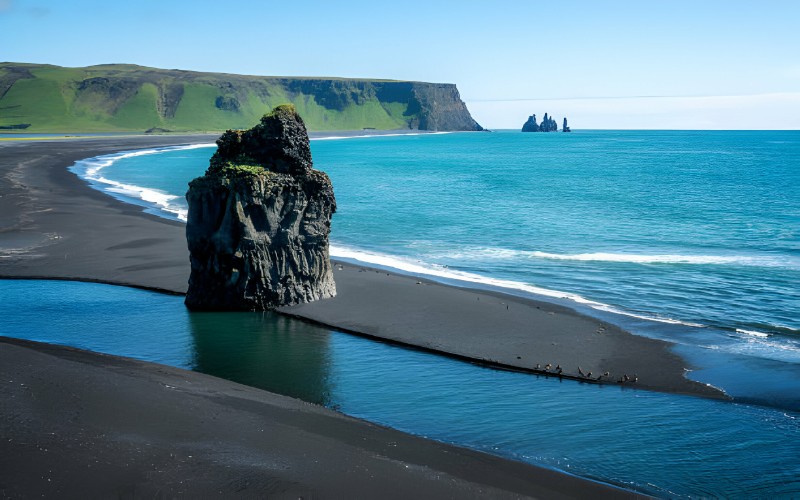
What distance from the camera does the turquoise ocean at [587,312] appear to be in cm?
1730

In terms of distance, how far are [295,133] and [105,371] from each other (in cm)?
1330

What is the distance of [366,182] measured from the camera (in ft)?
312

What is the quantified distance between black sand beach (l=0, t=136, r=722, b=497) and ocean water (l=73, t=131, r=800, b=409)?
9.88 feet

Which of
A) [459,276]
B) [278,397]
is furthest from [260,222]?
[459,276]

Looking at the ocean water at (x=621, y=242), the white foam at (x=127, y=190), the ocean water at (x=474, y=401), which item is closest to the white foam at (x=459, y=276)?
the ocean water at (x=621, y=242)

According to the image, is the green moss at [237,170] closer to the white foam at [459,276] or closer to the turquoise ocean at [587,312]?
the turquoise ocean at [587,312]

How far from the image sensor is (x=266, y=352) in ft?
79.4

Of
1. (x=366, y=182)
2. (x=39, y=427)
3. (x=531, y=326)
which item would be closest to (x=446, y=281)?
(x=531, y=326)

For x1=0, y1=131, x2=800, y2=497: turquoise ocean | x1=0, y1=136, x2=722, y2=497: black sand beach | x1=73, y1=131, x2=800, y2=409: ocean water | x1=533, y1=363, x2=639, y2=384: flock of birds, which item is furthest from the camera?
x1=73, y1=131, x2=800, y2=409: ocean water

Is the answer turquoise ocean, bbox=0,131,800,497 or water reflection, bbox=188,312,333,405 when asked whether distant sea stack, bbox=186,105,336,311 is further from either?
turquoise ocean, bbox=0,131,800,497

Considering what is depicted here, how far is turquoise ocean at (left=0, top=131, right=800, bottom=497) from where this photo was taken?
1730 cm

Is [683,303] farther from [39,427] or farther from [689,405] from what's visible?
[39,427]

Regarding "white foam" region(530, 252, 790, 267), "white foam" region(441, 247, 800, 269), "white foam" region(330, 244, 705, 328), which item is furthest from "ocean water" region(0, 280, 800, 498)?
"white foam" region(530, 252, 790, 267)

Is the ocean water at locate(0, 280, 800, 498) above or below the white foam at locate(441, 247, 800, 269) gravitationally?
below
